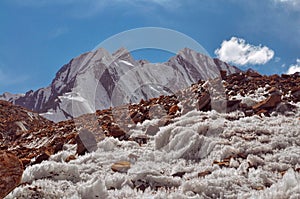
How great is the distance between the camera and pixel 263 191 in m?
6.64

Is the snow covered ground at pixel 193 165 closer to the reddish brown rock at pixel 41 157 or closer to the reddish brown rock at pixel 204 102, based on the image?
the reddish brown rock at pixel 41 157

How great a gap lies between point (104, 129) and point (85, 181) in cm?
646

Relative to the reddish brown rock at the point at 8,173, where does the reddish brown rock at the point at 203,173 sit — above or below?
below

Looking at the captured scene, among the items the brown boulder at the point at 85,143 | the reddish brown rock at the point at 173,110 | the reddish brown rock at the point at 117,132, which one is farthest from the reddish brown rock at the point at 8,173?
the reddish brown rock at the point at 173,110

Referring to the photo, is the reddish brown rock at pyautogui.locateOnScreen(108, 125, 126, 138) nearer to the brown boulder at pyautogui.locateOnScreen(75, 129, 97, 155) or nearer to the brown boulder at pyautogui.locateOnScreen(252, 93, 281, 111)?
the brown boulder at pyautogui.locateOnScreen(75, 129, 97, 155)

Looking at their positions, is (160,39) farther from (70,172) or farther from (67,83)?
(67,83)

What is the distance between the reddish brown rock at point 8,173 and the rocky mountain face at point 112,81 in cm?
696

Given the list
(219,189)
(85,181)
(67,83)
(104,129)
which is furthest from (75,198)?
(67,83)

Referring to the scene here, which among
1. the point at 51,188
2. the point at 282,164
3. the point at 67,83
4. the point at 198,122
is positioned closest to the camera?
the point at 51,188

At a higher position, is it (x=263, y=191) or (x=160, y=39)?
(x=160, y=39)

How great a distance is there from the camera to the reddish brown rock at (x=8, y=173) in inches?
273

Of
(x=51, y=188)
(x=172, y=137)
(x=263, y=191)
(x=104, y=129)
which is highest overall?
(x=104, y=129)

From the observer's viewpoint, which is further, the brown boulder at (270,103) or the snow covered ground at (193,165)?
the brown boulder at (270,103)

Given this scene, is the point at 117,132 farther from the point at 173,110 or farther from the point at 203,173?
the point at 203,173
